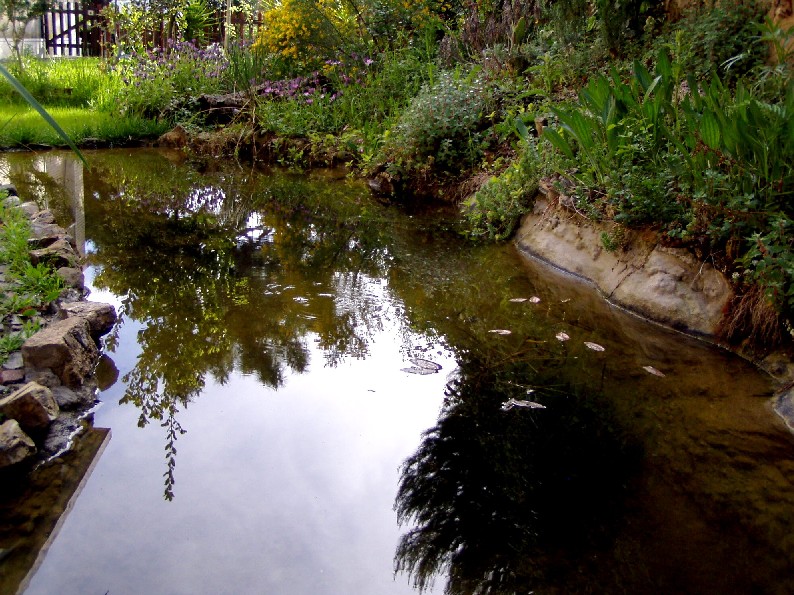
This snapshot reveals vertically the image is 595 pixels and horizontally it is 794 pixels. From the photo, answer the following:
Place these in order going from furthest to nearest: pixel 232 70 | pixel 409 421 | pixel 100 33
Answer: pixel 100 33
pixel 232 70
pixel 409 421

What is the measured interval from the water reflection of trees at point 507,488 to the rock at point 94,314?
187cm

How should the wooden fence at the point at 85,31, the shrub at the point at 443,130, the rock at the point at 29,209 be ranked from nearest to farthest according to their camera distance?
the rock at the point at 29,209 < the shrub at the point at 443,130 < the wooden fence at the point at 85,31

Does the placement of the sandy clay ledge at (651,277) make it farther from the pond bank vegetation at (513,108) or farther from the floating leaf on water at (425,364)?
the floating leaf on water at (425,364)

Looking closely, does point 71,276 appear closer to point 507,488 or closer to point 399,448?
point 399,448

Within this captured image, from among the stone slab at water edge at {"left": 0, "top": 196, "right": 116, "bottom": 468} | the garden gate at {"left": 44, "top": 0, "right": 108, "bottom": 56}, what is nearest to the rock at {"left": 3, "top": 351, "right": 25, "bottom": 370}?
the stone slab at water edge at {"left": 0, "top": 196, "right": 116, "bottom": 468}

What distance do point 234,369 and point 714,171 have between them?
283cm

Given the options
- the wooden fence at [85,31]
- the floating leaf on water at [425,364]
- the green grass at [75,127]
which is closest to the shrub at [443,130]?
the floating leaf on water at [425,364]

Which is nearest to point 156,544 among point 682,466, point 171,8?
point 682,466

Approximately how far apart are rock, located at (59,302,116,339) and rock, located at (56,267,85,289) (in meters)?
0.41

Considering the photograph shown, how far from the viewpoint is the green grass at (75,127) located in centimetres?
894

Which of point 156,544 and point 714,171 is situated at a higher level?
point 714,171

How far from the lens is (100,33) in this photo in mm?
16875

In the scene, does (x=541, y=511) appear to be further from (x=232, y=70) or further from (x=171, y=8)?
(x=171, y=8)

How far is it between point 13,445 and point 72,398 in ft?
1.74
